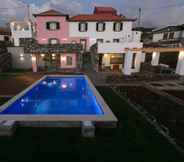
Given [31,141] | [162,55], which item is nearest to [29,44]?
[31,141]

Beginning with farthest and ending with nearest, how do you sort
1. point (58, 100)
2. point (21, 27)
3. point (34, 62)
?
point (21, 27), point (34, 62), point (58, 100)

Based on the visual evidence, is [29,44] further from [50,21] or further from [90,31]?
[90,31]

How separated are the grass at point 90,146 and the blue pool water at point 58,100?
1817 mm

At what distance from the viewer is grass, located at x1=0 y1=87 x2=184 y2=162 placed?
4.64 metres

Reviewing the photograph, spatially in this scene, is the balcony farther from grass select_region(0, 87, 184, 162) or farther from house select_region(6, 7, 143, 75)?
grass select_region(0, 87, 184, 162)

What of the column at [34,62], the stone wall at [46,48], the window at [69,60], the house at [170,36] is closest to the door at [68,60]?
the window at [69,60]

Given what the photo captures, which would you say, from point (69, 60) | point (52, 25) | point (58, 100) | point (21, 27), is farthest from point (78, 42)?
point (21, 27)

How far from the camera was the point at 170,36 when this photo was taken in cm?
3188

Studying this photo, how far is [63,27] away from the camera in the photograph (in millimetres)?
25594

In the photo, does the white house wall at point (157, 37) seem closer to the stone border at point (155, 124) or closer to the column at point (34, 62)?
the column at point (34, 62)

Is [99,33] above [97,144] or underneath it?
above

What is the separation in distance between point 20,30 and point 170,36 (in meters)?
35.8

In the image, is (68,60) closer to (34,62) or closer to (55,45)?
(55,45)

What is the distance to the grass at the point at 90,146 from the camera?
4645mm
